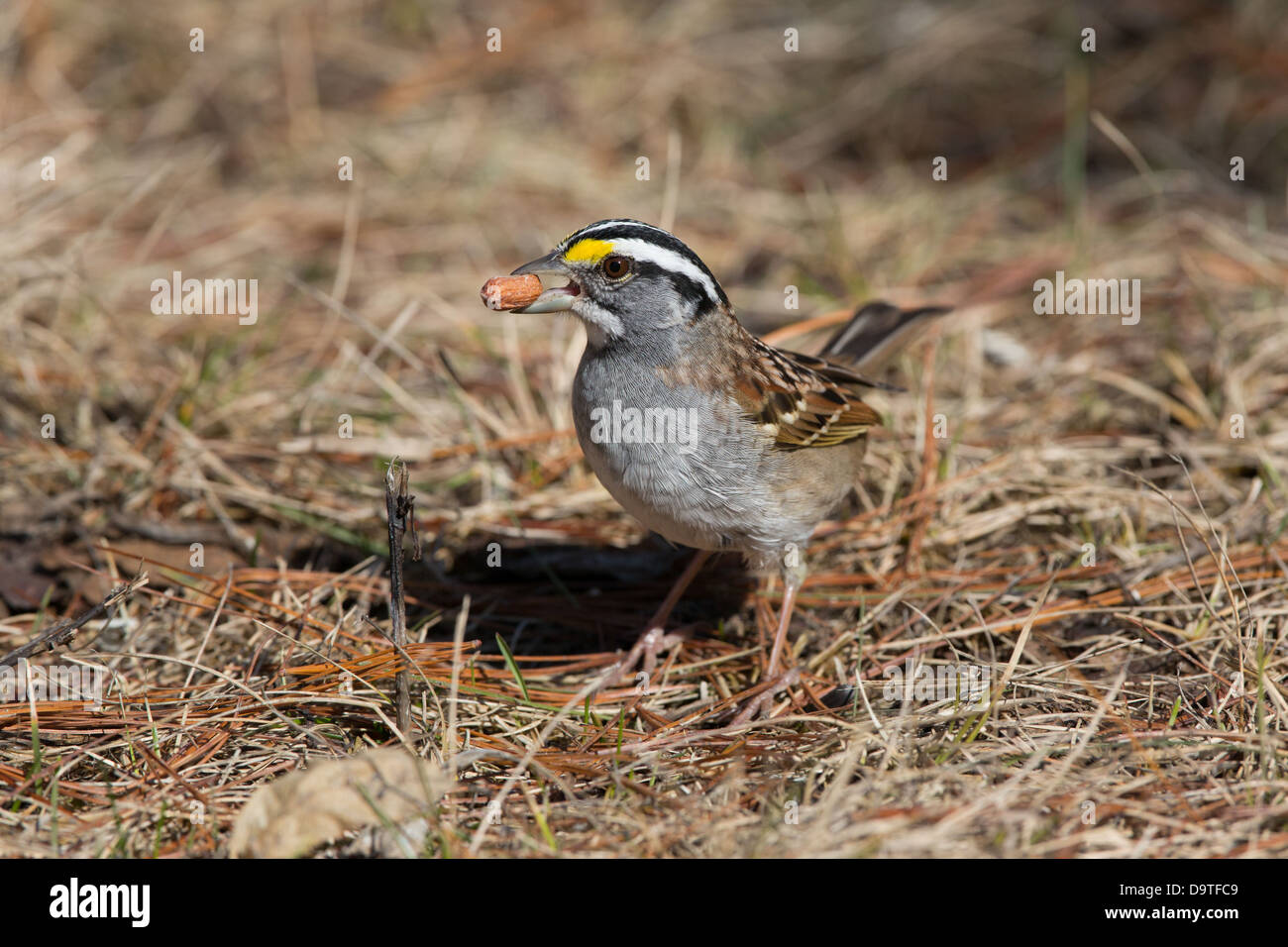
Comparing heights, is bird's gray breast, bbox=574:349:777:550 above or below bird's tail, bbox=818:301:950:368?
below

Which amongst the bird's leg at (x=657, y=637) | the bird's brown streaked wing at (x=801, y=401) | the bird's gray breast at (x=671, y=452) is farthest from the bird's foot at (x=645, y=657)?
the bird's brown streaked wing at (x=801, y=401)

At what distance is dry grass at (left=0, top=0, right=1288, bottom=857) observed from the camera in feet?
11.8

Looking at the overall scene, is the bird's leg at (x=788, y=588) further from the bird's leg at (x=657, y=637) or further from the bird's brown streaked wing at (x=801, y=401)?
the bird's brown streaked wing at (x=801, y=401)

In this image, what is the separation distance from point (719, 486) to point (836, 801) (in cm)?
138

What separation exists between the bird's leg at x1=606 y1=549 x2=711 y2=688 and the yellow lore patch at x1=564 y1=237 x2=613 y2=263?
4.20 ft

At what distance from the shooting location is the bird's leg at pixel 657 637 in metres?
4.59

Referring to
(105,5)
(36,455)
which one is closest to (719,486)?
(36,455)

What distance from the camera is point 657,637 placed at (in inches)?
184

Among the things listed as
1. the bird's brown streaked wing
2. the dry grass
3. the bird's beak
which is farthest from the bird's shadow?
the bird's beak

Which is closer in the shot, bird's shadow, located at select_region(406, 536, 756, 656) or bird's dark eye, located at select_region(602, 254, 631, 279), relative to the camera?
bird's dark eye, located at select_region(602, 254, 631, 279)

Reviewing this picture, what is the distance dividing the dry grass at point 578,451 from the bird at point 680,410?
584mm

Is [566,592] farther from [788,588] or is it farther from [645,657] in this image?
[788,588]

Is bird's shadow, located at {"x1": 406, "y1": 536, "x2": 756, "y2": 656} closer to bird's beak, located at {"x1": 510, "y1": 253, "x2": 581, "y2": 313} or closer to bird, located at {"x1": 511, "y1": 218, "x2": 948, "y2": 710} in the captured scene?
bird, located at {"x1": 511, "y1": 218, "x2": 948, "y2": 710}

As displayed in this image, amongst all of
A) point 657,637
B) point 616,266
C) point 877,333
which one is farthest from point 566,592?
point 877,333
